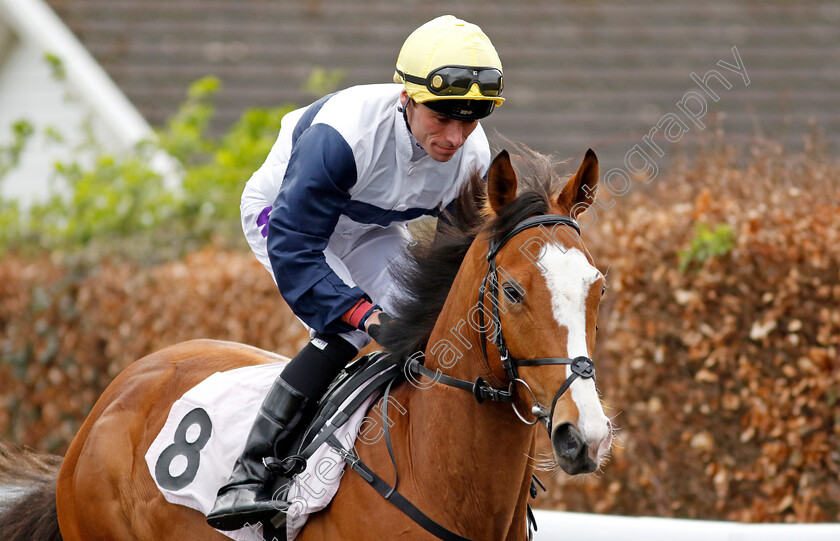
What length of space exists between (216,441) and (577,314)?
152 centimetres

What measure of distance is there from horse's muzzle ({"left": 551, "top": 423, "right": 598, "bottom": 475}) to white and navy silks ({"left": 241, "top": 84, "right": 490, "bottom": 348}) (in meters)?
0.98

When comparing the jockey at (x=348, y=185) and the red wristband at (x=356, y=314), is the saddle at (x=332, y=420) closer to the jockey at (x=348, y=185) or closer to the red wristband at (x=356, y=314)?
the jockey at (x=348, y=185)

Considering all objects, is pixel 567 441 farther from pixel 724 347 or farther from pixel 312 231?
pixel 724 347

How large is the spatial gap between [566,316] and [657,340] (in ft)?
9.48

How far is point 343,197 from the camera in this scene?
10.5 ft

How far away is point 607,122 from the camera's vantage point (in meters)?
9.43

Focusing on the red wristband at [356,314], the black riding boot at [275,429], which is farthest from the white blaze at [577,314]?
the black riding boot at [275,429]

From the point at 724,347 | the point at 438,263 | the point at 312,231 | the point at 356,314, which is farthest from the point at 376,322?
the point at 724,347

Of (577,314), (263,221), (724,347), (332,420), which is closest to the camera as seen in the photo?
(577,314)

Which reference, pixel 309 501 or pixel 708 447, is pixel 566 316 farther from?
pixel 708 447

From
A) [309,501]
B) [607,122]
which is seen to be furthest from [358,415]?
[607,122]

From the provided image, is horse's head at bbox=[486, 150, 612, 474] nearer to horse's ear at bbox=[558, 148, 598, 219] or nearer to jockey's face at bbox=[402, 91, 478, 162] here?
horse's ear at bbox=[558, 148, 598, 219]

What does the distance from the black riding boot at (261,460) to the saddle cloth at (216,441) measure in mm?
105

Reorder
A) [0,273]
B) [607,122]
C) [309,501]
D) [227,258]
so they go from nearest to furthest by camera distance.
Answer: [309,501]
[227,258]
[0,273]
[607,122]
